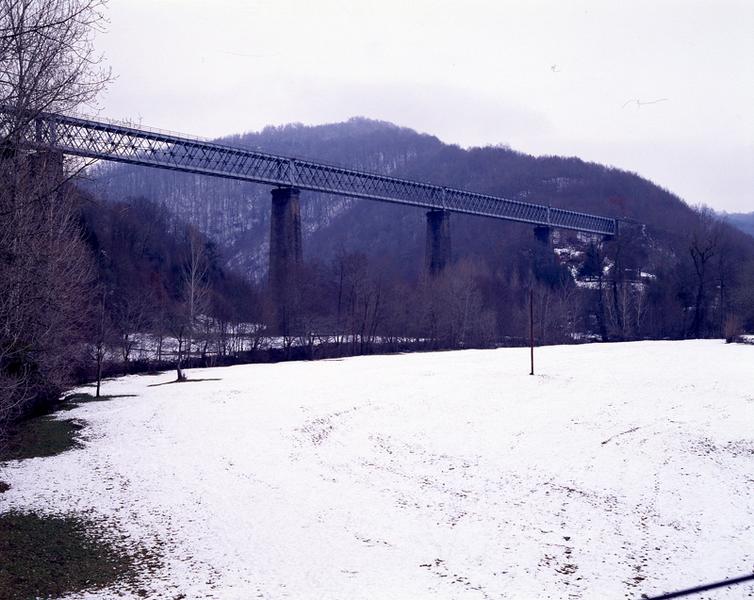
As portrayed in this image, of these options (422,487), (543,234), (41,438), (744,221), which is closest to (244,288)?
(543,234)

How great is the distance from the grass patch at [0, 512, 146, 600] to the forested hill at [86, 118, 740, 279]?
367 ft

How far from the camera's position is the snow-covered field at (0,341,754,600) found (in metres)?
13.4

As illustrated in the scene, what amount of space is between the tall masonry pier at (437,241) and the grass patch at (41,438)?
65911 mm

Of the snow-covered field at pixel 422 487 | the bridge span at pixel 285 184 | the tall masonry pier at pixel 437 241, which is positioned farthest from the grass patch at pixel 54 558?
the tall masonry pier at pixel 437 241

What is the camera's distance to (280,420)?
2864 cm

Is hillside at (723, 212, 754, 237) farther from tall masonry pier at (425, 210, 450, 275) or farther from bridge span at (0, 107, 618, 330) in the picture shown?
tall masonry pier at (425, 210, 450, 275)

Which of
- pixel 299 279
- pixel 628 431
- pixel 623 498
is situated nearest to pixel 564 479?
pixel 623 498

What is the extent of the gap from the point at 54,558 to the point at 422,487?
986cm

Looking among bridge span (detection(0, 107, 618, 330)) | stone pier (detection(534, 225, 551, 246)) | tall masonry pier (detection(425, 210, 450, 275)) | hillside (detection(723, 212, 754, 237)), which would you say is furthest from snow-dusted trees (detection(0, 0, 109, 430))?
hillside (detection(723, 212, 754, 237))

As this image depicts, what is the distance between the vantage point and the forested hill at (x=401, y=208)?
5571 inches

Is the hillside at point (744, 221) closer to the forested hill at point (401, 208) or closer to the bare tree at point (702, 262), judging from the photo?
the forested hill at point (401, 208)

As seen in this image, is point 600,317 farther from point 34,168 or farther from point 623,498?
point 34,168

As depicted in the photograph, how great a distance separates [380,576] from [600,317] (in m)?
78.7

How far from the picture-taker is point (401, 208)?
153 metres
